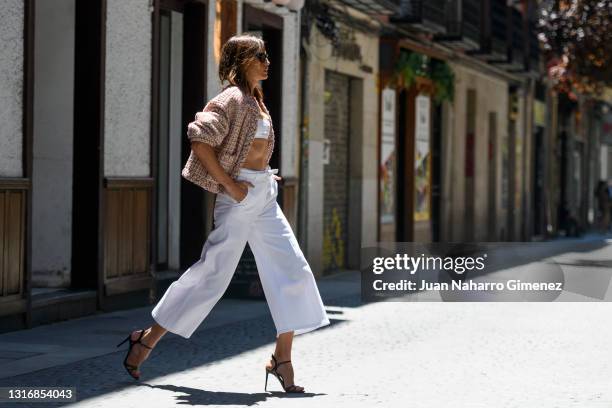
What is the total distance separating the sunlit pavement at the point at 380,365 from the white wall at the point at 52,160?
161 centimetres

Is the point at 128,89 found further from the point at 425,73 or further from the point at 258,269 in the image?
the point at 425,73

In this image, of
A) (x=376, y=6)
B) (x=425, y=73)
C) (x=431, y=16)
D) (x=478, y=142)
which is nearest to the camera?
(x=376, y=6)

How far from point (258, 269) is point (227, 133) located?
735 millimetres

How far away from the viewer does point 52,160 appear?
43.1ft

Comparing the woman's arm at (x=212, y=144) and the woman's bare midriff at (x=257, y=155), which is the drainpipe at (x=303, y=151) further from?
the woman's arm at (x=212, y=144)

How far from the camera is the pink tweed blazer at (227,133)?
819 cm

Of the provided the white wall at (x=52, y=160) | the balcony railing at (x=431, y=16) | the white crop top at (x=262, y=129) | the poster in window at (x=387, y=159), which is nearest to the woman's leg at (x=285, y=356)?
the white crop top at (x=262, y=129)

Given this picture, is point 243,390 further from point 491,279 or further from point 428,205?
point 428,205

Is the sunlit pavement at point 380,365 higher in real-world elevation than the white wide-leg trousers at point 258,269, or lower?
lower

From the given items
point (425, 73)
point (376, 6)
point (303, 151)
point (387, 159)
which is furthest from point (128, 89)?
point (425, 73)

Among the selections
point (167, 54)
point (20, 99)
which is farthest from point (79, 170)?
point (167, 54)

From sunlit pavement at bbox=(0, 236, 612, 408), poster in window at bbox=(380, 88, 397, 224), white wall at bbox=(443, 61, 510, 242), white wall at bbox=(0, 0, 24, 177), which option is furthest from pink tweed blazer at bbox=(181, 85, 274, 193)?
white wall at bbox=(443, 61, 510, 242)

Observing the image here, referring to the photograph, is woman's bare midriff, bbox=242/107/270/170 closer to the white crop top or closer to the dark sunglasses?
the white crop top

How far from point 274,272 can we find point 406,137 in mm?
18319
